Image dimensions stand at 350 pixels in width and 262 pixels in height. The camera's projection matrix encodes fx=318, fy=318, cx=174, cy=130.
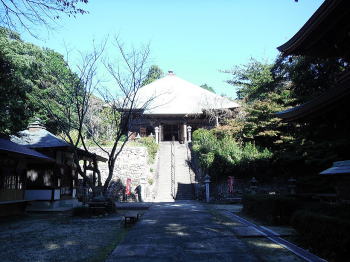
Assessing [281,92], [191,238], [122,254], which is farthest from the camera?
[281,92]

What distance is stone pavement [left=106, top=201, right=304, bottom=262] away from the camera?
6406 millimetres

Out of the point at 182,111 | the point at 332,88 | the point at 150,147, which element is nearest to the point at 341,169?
the point at 332,88

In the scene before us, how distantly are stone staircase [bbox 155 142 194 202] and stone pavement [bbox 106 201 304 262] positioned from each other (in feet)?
37.4

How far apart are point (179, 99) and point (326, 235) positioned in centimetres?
2999

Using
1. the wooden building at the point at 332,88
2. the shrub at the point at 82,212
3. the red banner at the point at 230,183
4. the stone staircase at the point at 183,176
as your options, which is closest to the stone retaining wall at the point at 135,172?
the stone staircase at the point at 183,176

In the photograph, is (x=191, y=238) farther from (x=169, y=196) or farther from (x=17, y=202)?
(x=169, y=196)

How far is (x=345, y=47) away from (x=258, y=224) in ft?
20.0

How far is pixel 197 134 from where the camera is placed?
97.4 feet

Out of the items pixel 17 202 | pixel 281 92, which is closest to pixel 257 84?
pixel 281 92

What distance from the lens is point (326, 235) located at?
6059 mm

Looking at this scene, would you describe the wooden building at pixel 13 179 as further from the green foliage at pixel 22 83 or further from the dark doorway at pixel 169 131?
the dark doorway at pixel 169 131

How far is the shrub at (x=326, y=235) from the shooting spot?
549 centimetres

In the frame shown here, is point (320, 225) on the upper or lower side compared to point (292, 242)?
upper

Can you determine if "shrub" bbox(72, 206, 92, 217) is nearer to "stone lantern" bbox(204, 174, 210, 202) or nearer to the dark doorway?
"stone lantern" bbox(204, 174, 210, 202)
